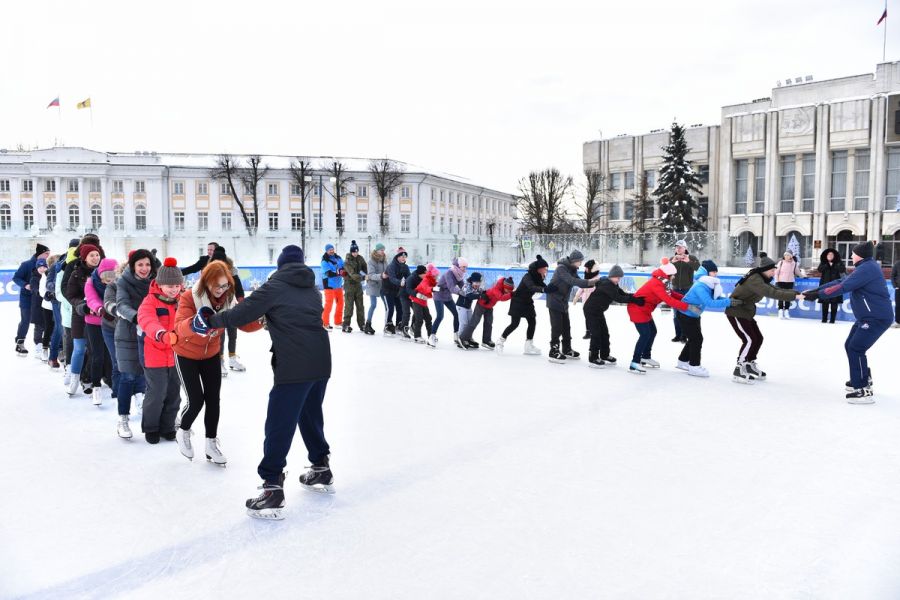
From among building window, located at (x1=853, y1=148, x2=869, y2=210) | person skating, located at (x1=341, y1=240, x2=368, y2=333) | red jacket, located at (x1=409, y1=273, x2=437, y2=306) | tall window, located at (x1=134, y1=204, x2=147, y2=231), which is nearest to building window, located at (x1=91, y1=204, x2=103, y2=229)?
tall window, located at (x1=134, y1=204, x2=147, y2=231)

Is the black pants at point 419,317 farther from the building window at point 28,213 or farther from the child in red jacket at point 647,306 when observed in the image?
the building window at point 28,213

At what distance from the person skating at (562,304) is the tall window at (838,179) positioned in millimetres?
37723

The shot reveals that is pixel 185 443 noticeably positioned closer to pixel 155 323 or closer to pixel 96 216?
pixel 155 323

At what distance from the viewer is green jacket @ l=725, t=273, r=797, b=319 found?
26.0 ft

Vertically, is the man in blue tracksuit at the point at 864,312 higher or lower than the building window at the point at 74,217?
lower

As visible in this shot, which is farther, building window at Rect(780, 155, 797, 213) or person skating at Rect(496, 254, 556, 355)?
building window at Rect(780, 155, 797, 213)

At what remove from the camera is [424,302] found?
37.6ft

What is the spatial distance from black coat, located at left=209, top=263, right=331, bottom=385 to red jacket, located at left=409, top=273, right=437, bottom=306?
720 cm

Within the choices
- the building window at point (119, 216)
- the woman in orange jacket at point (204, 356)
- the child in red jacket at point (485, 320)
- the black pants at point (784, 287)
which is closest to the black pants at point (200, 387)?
the woman in orange jacket at point (204, 356)

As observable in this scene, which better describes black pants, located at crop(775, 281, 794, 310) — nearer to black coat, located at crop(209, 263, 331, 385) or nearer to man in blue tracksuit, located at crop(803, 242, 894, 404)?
man in blue tracksuit, located at crop(803, 242, 894, 404)

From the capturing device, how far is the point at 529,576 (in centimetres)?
328

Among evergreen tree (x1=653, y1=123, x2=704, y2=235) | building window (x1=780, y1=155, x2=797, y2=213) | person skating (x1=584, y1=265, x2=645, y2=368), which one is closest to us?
person skating (x1=584, y1=265, x2=645, y2=368)

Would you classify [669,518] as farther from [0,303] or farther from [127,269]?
[0,303]

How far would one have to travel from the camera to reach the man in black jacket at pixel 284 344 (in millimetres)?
3953
